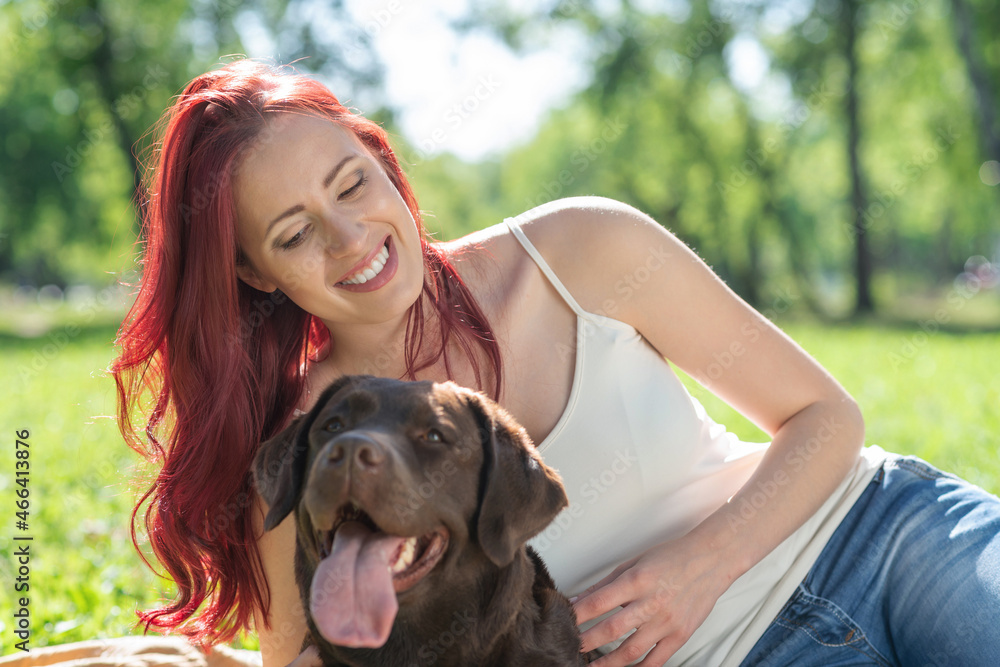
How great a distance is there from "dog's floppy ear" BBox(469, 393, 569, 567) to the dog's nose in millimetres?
425

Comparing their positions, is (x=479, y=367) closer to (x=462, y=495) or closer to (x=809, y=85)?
(x=462, y=495)

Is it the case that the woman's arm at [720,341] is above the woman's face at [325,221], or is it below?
below

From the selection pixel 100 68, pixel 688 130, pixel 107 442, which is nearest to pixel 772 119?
pixel 688 130

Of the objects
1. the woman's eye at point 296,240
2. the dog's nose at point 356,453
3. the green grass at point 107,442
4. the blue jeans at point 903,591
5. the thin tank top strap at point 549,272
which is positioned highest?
the woman's eye at point 296,240

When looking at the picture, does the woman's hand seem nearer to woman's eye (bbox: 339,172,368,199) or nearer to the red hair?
the red hair

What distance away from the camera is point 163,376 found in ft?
10.9

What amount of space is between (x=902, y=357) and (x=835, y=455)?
451 inches

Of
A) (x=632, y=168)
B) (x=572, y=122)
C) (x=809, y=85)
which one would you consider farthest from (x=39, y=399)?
(x=572, y=122)

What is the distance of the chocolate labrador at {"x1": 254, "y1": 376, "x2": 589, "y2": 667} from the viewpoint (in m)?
2.16

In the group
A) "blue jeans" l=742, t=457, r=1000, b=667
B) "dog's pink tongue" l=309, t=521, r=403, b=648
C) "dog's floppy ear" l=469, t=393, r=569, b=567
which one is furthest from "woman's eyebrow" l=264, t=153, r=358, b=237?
"blue jeans" l=742, t=457, r=1000, b=667

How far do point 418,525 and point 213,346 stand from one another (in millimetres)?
1358

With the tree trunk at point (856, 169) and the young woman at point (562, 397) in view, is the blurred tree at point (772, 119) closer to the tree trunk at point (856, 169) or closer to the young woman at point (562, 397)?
the tree trunk at point (856, 169)

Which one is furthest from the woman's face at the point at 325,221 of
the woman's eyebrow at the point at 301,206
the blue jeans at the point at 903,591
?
the blue jeans at the point at 903,591

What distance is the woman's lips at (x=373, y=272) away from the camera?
2967 millimetres
